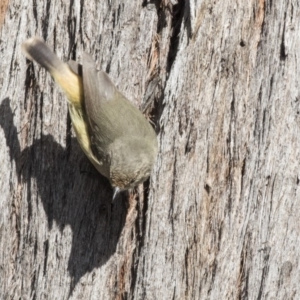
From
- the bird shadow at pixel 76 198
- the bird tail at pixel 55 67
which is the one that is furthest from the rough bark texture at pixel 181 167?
the bird tail at pixel 55 67

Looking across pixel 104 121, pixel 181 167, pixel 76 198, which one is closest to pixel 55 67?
pixel 104 121

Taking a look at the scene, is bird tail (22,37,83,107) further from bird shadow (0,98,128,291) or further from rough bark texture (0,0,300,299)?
bird shadow (0,98,128,291)

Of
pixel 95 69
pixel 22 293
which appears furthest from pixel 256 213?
pixel 22 293

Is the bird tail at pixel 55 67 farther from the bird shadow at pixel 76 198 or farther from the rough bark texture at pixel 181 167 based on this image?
the bird shadow at pixel 76 198

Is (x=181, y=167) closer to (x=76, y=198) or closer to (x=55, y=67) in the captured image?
(x=76, y=198)

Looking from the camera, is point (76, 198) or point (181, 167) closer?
point (181, 167)

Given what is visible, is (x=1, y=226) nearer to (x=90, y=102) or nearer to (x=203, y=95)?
(x=90, y=102)
